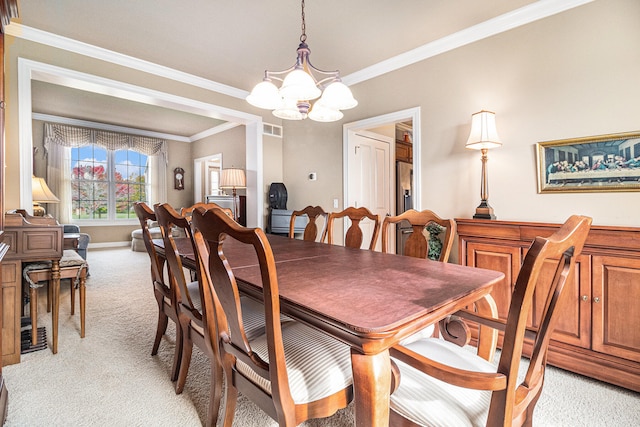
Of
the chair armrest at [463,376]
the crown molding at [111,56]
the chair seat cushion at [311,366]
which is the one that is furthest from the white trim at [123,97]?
the chair armrest at [463,376]

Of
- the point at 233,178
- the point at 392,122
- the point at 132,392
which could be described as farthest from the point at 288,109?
the point at 233,178

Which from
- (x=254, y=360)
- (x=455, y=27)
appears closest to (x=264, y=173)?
(x=455, y=27)

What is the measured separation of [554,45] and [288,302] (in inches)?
111

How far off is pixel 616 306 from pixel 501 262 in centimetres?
62

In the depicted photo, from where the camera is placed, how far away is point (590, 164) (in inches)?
86.0

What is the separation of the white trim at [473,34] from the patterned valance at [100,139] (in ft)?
18.8

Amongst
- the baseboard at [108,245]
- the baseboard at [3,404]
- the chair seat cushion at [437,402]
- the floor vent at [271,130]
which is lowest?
the baseboard at [3,404]

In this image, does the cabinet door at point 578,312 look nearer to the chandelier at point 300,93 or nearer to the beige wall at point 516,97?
the beige wall at point 516,97

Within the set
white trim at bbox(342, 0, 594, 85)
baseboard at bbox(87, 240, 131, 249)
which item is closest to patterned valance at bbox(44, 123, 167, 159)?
baseboard at bbox(87, 240, 131, 249)

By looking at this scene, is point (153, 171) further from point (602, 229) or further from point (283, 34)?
point (602, 229)

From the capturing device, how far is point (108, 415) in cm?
150

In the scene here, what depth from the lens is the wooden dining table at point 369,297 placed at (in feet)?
2.56

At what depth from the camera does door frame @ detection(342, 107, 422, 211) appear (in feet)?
10.3

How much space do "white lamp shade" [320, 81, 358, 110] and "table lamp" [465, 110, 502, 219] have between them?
46.8 inches
